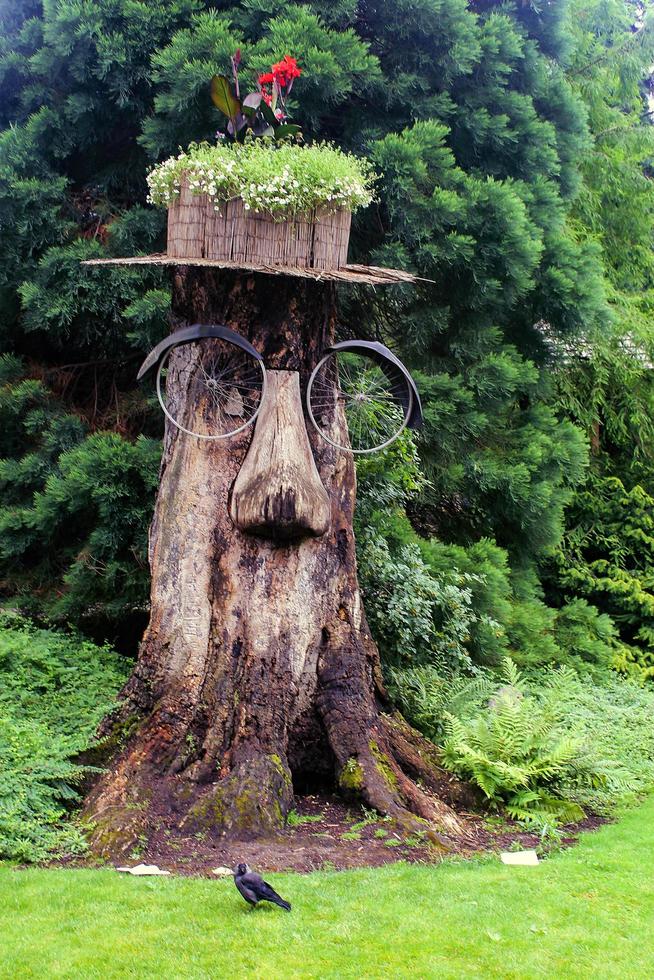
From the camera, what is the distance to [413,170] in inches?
387

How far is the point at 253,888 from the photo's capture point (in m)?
4.68

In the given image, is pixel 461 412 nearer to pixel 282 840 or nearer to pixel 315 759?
pixel 315 759

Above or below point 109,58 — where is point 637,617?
below

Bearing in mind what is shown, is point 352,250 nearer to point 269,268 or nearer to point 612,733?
point 269,268

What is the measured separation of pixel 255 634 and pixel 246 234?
8.45 ft

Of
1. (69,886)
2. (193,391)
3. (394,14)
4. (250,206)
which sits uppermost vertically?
(394,14)

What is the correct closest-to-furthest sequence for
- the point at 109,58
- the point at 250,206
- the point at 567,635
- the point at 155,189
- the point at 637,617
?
1. the point at 250,206
2. the point at 155,189
3. the point at 109,58
4. the point at 567,635
5. the point at 637,617

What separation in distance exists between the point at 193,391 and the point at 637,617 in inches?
324

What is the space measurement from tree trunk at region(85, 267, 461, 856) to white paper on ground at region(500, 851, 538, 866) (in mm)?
485

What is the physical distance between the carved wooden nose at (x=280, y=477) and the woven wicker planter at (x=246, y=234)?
783 mm

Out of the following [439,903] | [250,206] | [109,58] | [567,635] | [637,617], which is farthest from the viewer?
[637,617]

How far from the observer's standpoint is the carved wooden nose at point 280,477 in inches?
253

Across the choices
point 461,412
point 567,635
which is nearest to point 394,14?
point 461,412

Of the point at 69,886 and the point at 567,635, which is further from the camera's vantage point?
the point at 567,635
